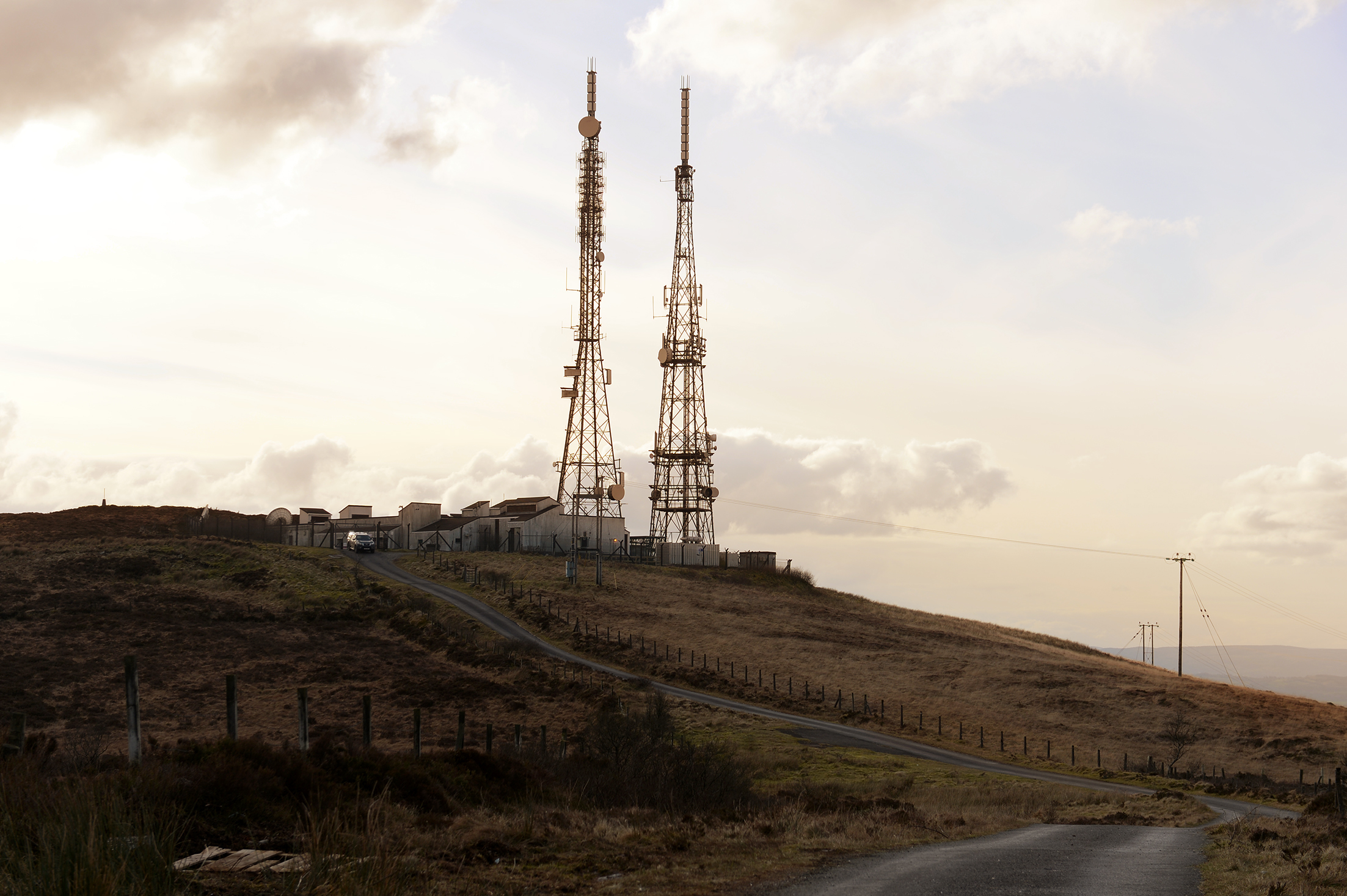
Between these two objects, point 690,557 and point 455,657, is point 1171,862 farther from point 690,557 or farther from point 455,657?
point 690,557

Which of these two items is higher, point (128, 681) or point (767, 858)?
point (128, 681)

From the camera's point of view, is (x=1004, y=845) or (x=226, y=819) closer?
(x=226, y=819)

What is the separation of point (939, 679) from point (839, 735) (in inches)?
649

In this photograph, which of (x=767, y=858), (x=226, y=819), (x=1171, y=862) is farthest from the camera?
(x=1171, y=862)

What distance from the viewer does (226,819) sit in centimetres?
1411

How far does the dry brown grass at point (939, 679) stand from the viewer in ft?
168

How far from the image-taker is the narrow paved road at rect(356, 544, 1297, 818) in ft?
127

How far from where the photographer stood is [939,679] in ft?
203

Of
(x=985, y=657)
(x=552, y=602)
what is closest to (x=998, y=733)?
(x=985, y=657)

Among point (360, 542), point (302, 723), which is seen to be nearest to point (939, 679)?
point (302, 723)

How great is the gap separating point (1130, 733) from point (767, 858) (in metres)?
43.8

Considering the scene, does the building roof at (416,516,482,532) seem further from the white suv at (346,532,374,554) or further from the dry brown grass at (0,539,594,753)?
the dry brown grass at (0,539,594,753)

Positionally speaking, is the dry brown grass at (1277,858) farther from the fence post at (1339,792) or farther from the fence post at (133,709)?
the fence post at (133,709)

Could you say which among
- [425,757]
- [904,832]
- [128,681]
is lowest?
[904,832]
